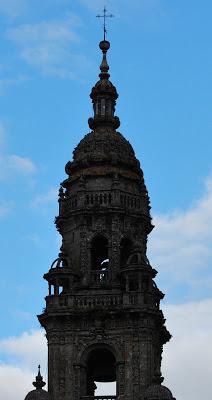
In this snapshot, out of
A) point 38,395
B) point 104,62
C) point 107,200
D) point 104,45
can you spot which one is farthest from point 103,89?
point 38,395

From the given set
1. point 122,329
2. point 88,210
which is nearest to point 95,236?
point 88,210

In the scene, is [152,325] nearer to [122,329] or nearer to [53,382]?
[122,329]

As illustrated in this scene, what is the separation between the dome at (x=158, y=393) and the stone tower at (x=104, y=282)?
5cm

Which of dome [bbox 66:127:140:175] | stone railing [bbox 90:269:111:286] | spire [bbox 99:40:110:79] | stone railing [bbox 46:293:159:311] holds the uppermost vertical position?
spire [bbox 99:40:110:79]

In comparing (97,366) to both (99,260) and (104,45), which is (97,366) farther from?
(104,45)

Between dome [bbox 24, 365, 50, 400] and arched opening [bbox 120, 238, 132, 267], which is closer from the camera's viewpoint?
dome [bbox 24, 365, 50, 400]

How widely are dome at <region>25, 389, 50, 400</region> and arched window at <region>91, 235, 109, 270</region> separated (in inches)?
337

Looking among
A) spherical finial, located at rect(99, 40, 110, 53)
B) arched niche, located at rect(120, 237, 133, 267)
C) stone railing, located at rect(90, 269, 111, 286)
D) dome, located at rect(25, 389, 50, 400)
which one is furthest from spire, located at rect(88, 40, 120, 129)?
dome, located at rect(25, 389, 50, 400)

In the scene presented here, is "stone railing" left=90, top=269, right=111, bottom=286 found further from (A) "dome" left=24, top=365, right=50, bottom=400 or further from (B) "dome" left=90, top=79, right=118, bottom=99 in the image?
(B) "dome" left=90, top=79, right=118, bottom=99

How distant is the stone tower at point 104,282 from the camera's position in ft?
218

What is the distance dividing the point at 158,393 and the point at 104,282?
802cm

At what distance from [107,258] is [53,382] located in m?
Result: 8.58

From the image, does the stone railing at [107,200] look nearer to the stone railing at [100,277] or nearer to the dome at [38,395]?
the stone railing at [100,277]

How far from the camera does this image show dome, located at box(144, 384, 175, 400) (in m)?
63.4
